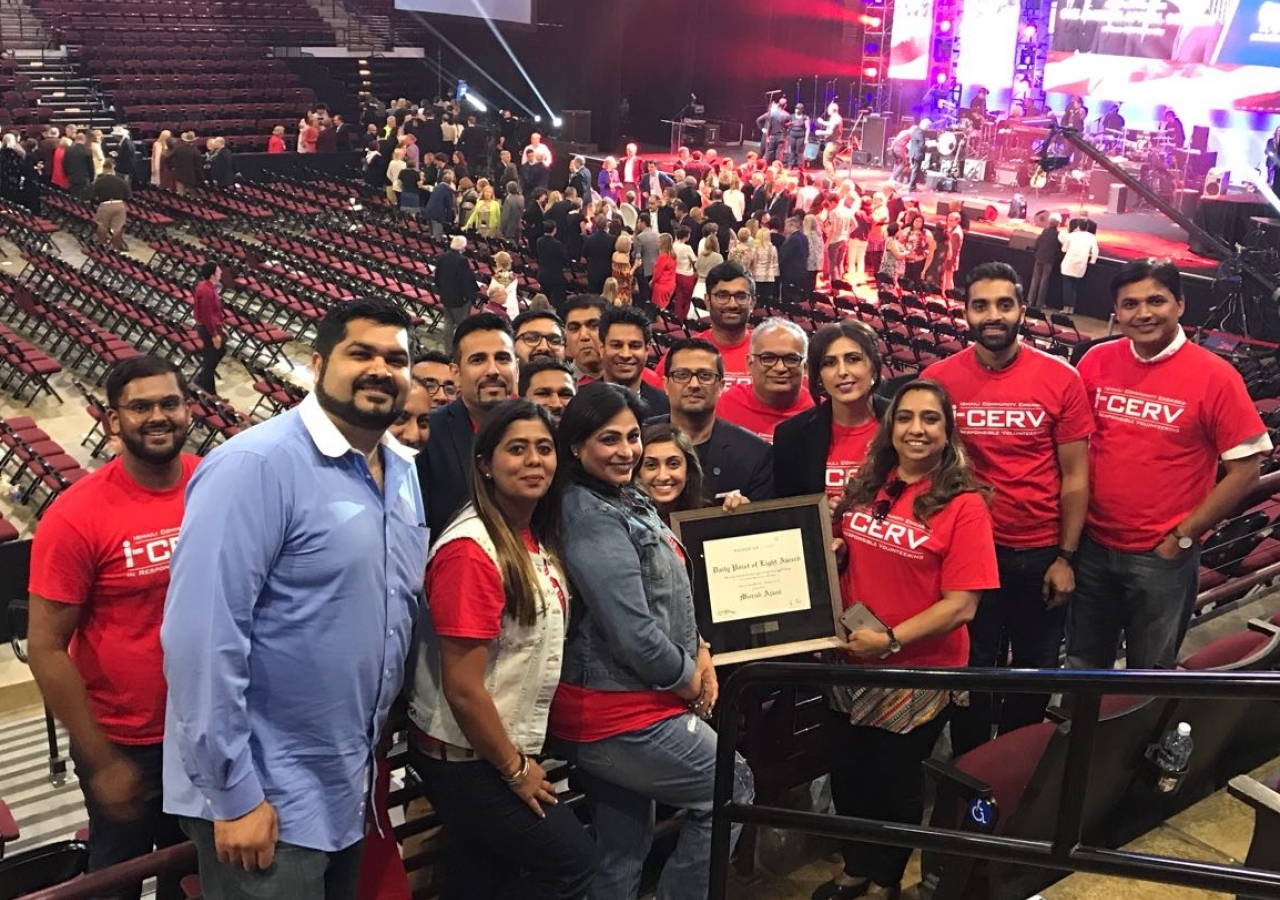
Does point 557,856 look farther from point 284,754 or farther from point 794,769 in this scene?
point 794,769

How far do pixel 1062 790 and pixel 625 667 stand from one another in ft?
2.96

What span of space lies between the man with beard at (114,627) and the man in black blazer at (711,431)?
145cm

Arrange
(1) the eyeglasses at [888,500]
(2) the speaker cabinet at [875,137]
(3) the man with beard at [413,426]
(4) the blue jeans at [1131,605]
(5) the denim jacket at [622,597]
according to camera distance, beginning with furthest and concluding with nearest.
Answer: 1. (2) the speaker cabinet at [875,137]
2. (4) the blue jeans at [1131,605]
3. (3) the man with beard at [413,426]
4. (1) the eyeglasses at [888,500]
5. (5) the denim jacket at [622,597]

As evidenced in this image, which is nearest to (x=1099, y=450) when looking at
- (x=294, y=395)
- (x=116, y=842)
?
(x=116, y=842)

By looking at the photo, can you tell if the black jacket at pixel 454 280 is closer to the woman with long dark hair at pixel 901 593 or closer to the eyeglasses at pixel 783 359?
the eyeglasses at pixel 783 359

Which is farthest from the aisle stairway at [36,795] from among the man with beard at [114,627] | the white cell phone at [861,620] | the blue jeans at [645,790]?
the white cell phone at [861,620]

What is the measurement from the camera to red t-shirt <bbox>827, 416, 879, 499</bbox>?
11.2ft

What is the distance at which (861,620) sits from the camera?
3.01 m

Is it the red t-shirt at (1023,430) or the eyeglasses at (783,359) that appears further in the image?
the eyeglasses at (783,359)

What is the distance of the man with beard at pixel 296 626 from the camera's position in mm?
2016

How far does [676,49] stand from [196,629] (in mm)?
26288

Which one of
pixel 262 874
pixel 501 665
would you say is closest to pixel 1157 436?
pixel 501 665

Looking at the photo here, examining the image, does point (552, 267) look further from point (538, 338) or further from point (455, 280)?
point (538, 338)

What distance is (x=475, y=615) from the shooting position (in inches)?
92.6
